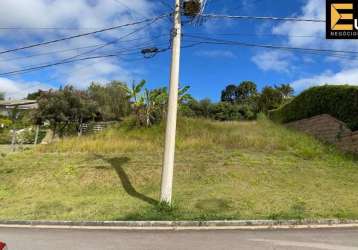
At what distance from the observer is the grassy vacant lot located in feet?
39.2

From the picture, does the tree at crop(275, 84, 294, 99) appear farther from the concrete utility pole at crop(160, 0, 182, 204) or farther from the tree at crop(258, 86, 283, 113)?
the concrete utility pole at crop(160, 0, 182, 204)

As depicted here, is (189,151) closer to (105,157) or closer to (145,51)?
(105,157)

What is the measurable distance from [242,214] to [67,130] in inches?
1004

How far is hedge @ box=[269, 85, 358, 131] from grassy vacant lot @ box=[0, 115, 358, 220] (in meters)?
1.70

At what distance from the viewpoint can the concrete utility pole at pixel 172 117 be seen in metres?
12.1

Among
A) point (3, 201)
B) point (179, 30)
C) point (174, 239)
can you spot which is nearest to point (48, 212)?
point (3, 201)

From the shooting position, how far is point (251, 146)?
19906mm

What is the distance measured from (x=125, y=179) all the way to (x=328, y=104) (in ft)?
37.1

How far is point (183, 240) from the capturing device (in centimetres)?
862

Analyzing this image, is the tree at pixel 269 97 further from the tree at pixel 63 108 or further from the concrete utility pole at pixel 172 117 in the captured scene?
the concrete utility pole at pixel 172 117

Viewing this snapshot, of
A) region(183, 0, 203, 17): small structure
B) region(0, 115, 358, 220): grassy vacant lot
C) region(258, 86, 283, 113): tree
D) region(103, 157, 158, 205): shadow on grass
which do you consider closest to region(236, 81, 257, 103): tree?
region(258, 86, 283, 113): tree

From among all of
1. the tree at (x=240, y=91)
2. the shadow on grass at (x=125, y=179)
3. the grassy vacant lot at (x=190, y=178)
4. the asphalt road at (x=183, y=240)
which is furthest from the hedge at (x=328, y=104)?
the tree at (x=240, y=91)

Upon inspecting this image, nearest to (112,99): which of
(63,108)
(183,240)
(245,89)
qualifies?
(63,108)

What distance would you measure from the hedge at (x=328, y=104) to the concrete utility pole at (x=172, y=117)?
967cm
